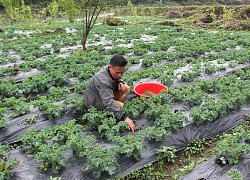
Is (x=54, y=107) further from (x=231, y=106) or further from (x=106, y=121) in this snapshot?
(x=231, y=106)

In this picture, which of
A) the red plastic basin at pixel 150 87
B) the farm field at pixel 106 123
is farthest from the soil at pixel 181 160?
the red plastic basin at pixel 150 87

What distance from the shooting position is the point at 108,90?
452 centimetres

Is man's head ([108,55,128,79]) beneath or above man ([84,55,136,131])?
above

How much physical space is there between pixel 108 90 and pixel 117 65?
519 millimetres

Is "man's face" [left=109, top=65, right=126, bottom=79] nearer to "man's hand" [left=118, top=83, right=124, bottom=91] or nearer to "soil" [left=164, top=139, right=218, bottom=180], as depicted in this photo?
"man's hand" [left=118, top=83, right=124, bottom=91]

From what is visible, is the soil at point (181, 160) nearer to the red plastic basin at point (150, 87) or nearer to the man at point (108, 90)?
the man at point (108, 90)

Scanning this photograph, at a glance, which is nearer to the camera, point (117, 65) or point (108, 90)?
point (117, 65)

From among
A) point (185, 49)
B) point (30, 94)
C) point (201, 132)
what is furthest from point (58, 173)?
point (185, 49)

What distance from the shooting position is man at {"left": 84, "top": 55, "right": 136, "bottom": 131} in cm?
440

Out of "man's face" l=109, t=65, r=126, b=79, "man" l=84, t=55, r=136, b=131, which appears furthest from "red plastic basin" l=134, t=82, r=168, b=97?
"man's face" l=109, t=65, r=126, b=79

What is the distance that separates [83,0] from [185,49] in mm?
5047

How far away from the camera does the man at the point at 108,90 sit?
4402 mm

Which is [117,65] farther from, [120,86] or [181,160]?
[181,160]

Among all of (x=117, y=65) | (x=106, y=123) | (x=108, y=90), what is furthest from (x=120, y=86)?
(x=106, y=123)
